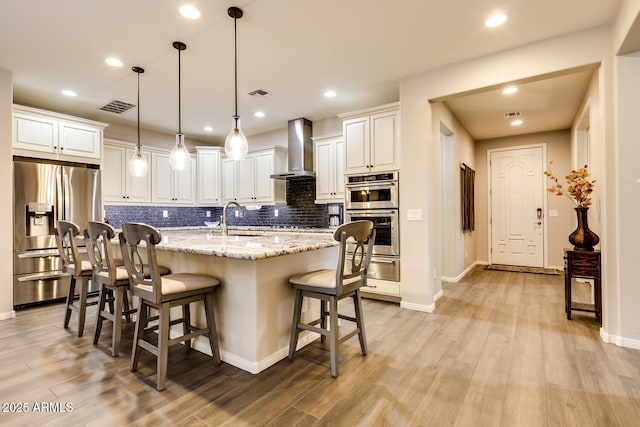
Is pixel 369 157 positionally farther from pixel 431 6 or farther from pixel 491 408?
pixel 491 408

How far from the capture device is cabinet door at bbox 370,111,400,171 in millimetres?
3828

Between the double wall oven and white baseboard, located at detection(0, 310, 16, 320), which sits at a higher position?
the double wall oven

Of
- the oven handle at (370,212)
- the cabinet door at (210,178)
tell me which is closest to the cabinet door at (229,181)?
the cabinet door at (210,178)

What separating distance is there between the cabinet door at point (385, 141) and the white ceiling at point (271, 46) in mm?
419

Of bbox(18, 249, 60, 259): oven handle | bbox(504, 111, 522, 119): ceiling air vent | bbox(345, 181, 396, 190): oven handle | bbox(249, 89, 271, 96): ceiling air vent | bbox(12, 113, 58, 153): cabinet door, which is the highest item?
bbox(249, 89, 271, 96): ceiling air vent

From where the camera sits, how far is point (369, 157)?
158 inches

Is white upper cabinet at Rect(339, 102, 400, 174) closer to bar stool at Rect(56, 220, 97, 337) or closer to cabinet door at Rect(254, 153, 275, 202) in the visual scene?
cabinet door at Rect(254, 153, 275, 202)

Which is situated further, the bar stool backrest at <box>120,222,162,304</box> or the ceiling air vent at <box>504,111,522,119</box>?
the ceiling air vent at <box>504,111,522,119</box>

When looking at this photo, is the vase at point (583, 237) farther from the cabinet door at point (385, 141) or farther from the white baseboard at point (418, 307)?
the cabinet door at point (385, 141)

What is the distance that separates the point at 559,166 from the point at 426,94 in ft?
13.2

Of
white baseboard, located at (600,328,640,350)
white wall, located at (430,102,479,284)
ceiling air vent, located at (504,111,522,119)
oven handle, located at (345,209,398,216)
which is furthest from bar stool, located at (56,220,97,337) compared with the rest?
ceiling air vent, located at (504,111,522,119)

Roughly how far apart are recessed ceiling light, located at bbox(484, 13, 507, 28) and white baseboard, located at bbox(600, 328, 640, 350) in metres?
2.74

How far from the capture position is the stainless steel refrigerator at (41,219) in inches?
144

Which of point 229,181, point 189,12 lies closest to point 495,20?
point 189,12
